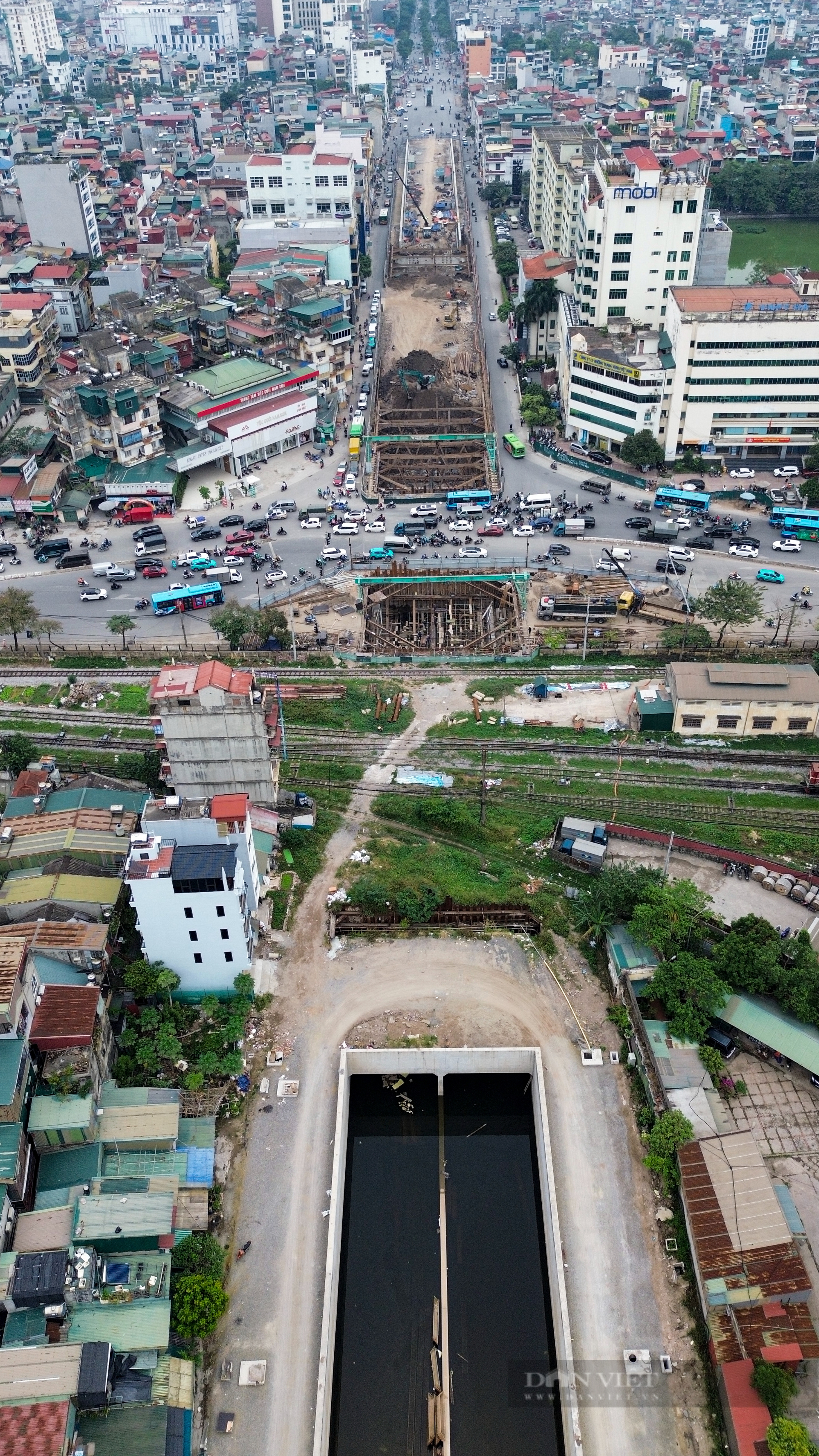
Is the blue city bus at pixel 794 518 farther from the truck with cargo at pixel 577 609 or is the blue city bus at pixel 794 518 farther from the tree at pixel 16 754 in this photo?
the tree at pixel 16 754

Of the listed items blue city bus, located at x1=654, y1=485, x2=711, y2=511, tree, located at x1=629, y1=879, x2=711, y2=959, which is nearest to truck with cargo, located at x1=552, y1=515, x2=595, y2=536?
blue city bus, located at x1=654, y1=485, x2=711, y2=511

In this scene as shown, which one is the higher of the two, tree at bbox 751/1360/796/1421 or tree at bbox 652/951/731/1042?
tree at bbox 652/951/731/1042

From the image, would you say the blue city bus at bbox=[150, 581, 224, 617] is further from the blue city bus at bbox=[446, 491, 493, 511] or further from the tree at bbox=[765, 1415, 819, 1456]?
the tree at bbox=[765, 1415, 819, 1456]

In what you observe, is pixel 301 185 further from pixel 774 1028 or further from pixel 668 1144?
pixel 668 1144

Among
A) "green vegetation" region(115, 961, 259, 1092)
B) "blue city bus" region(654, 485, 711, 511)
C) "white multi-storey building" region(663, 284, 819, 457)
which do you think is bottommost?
"green vegetation" region(115, 961, 259, 1092)

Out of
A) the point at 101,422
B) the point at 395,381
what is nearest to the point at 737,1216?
the point at 101,422

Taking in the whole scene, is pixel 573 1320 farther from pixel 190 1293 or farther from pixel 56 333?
pixel 56 333

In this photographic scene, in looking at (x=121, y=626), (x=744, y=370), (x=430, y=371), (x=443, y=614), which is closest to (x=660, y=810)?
(x=443, y=614)
